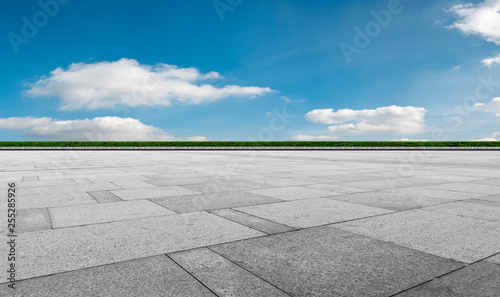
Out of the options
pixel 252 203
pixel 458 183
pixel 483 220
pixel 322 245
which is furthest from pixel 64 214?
pixel 458 183

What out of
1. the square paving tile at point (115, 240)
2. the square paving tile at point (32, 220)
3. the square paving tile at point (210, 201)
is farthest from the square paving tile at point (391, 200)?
the square paving tile at point (32, 220)

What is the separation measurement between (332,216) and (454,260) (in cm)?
189

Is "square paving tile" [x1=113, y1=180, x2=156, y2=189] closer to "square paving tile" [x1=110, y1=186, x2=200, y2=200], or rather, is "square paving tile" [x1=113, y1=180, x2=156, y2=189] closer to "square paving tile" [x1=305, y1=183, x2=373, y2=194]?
"square paving tile" [x1=110, y1=186, x2=200, y2=200]

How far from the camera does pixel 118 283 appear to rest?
2.60 meters

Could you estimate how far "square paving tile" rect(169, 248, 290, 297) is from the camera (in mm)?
2463

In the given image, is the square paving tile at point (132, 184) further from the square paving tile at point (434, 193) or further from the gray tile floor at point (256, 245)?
the square paving tile at point (434, 193)

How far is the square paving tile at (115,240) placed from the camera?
10.1 ft

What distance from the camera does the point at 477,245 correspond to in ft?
11.8

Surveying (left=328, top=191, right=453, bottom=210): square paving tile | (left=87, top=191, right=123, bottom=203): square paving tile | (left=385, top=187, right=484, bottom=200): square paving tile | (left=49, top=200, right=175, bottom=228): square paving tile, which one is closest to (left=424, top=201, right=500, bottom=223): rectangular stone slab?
(left=328, top=191, right=453, bottom=210): square paving tile

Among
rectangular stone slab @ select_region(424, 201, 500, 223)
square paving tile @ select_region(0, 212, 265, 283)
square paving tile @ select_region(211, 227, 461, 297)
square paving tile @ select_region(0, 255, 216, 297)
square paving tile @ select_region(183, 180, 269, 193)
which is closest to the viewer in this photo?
square paving tile @ select_region(0, 255, 216, 297)

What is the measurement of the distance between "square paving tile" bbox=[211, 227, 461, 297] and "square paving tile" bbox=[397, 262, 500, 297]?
0.08 meters

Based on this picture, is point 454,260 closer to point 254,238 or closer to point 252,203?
point 254,238

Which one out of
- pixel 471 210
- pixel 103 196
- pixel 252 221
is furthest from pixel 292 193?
pixel 103 196

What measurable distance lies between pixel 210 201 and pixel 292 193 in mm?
1902
